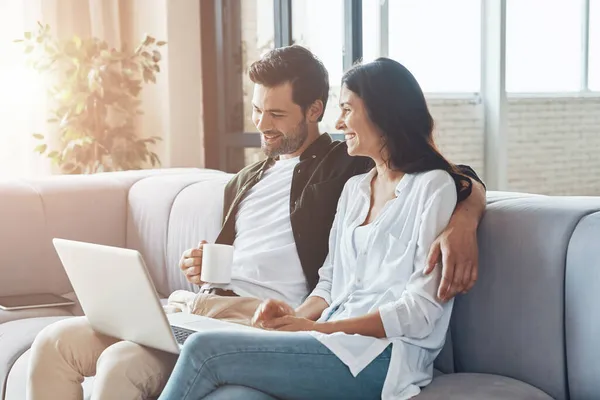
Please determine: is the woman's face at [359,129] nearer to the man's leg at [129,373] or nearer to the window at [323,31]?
the man's leg at [129,373]

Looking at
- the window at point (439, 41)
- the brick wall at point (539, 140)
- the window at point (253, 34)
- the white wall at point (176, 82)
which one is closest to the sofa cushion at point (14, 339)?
the white wall at point (176, 82)

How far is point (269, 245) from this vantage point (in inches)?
95.3

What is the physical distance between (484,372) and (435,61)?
5046 millimetres

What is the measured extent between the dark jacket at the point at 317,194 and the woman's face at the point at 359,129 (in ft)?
0.73

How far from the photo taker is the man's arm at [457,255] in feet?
5.99

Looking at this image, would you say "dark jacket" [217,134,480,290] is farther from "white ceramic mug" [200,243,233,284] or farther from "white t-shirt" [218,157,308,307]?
"white ceramic mug" [200,243,233,284]

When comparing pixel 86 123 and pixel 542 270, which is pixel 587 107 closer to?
pixel 86 123

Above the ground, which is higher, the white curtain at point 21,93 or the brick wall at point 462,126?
the white curtain at point 21,93

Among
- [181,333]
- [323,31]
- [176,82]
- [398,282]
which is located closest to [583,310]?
[398,282]

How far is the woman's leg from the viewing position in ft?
5.67

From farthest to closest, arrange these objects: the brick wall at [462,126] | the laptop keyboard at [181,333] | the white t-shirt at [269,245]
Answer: the brick wall at [462,126], the white t-shirt at [269,245], the laptop keyboard at [181,333]

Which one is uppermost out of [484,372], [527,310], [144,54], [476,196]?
[144,54]

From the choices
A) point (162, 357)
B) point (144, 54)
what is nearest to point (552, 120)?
point (144, 54)

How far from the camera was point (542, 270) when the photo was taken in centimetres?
188
